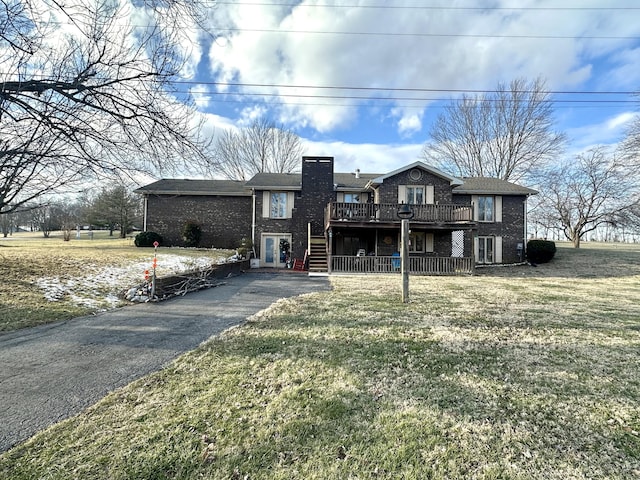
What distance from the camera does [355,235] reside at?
63.8ft

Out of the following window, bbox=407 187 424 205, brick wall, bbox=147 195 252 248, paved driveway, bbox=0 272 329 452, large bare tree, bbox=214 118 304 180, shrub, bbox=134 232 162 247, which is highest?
large bare tree, bbox=214 118 304 180

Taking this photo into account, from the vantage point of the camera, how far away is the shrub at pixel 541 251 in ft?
65.2

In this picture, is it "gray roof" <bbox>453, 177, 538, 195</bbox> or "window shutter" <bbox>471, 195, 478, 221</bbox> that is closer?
"gray roof" <bbox>453, 177, 538, 195</bbox>

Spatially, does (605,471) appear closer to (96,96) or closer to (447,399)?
(447,399)

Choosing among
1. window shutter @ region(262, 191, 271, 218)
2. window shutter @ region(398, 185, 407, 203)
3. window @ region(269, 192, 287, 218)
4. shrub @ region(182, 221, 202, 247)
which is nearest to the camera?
window shutter @ region(398, 185, 407, 203)

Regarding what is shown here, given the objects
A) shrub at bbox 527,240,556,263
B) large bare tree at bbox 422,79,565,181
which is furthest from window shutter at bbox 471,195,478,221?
large bare tree at bbox 422,79,565,181

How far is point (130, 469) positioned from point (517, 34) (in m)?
15.9

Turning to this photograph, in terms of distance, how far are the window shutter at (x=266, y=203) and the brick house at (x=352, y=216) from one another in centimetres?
5

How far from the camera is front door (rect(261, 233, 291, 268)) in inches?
790

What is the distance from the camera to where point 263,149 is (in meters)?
35.7

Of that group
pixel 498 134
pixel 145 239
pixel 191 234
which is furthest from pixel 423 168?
pixel 498 134

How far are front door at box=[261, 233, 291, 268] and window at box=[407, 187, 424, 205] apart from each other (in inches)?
305

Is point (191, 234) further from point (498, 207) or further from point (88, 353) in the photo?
point (498, 207)

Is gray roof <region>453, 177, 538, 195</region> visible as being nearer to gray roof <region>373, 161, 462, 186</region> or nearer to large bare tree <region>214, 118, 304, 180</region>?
gray roof <region>373, 161, 462, 186</region>
